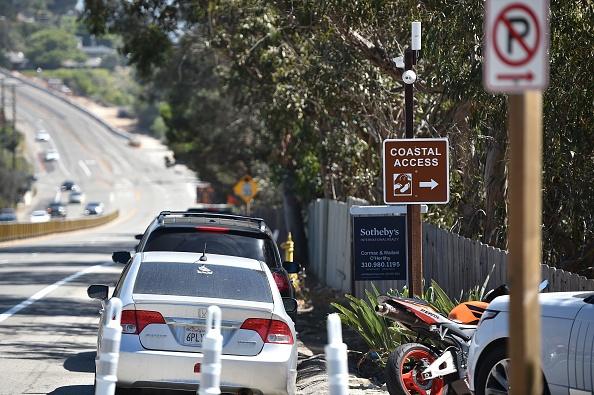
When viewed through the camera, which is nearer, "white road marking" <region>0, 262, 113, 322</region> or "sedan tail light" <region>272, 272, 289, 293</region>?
"sedan tail light" <region>272, 272, 289, 293</region>

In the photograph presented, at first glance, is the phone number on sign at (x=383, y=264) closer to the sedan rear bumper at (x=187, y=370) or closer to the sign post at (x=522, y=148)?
the sedan rear bumper at (x=187, y=370)

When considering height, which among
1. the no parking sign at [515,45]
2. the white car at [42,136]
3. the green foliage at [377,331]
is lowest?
the green foliage at [377,331]

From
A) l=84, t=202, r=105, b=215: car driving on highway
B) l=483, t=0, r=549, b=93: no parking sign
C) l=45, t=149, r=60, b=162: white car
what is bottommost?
l=84, t=202, r=105, b=215: car driving on highway

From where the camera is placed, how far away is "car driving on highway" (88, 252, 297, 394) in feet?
33.6

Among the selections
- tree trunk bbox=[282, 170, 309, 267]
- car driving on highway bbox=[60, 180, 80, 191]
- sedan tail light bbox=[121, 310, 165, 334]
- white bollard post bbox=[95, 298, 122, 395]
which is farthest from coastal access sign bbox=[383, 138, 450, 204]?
car driving on highway bbox=[60, 180, 80, 191]

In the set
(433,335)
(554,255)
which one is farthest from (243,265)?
(554,255)

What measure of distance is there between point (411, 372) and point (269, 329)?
1.39 meters

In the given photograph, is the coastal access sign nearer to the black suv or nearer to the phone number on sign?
the black suv

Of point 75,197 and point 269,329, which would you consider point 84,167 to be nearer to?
point 75,197

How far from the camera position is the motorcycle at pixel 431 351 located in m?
10.9

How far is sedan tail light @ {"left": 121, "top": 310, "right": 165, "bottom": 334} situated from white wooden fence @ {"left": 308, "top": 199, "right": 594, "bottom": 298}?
425 cm

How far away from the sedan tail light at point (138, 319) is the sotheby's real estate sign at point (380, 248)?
6647 millimetres

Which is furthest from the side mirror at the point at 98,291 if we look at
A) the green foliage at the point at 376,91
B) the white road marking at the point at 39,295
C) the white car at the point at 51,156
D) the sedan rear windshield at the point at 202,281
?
the white car at the point at 51,156

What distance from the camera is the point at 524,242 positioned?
19.0 feet
